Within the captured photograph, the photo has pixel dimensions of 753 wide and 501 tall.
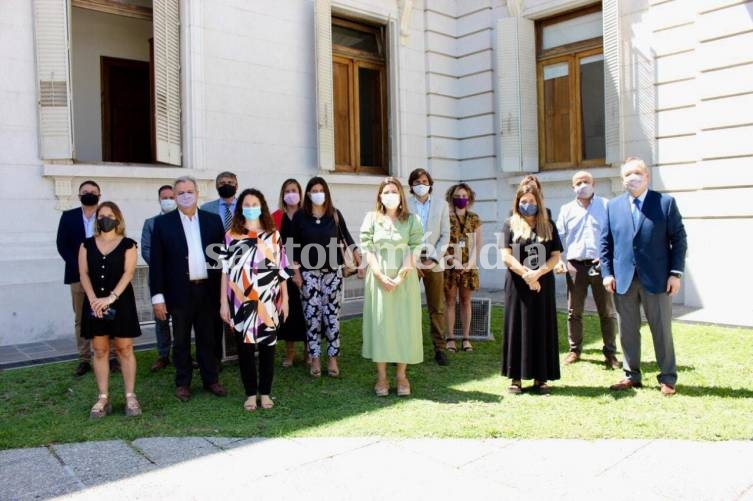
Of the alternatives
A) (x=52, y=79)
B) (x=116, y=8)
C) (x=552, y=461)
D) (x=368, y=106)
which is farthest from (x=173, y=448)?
(x=368, y=106)

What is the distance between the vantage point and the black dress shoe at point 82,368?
21.8 feet

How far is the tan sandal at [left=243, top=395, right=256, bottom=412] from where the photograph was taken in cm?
543

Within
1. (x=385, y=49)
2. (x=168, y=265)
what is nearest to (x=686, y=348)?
(x=168, y=265)

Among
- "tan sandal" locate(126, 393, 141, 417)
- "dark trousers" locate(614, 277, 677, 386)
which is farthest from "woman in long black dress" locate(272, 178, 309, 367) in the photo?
"dark trousers" locate(614, 277, 677, 386)

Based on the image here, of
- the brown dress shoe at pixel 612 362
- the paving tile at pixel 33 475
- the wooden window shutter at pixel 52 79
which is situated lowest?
the paving tile at pixel 33 475

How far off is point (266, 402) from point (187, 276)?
1286mm

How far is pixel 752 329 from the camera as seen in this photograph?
830 cm

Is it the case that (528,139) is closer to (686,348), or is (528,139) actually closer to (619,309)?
(686,348)

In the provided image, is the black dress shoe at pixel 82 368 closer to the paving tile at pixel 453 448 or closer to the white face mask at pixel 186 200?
the white face mask at pixel 186 200

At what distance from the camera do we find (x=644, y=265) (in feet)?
18.3

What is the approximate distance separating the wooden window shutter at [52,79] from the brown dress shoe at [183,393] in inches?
159

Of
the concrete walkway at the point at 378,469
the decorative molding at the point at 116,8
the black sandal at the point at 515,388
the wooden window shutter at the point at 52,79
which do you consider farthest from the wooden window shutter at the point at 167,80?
the black sandal at the point at 515,388

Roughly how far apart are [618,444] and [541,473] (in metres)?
0.78

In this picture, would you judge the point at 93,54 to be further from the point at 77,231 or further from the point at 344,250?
the point at 344,250
